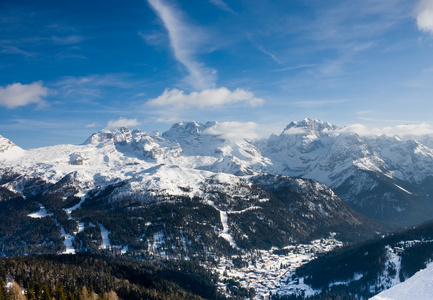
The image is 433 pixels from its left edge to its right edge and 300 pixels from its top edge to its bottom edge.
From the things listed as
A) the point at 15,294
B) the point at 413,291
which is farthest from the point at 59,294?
the point at 413,291

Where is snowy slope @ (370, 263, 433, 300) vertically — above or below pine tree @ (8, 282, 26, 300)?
above

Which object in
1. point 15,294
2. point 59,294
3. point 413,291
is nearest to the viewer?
point 413,291

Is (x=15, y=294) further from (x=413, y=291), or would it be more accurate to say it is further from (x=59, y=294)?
(x=413, y=291)

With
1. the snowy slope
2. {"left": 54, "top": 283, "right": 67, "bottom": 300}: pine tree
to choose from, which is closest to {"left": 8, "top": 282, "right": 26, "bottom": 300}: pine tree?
{"left": 54, "top": 283, "right": 67, "bottom": 300}: pine tree

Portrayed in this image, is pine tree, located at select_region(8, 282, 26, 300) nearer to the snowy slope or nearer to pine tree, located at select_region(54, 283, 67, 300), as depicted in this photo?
pine tree, located at select_region(54, 283, 67, 300)

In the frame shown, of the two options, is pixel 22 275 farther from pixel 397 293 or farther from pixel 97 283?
pixel 397 293

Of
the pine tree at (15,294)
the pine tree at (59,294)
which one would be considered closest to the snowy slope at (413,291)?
the pine tree at (59,294)

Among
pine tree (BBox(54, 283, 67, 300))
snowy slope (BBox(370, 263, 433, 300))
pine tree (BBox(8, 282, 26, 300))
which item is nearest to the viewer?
snowy slope (BBox(370, 263, 433, 300))

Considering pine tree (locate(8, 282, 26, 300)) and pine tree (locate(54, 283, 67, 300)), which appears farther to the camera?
pine tree (locate(54, 283, 67, 300))

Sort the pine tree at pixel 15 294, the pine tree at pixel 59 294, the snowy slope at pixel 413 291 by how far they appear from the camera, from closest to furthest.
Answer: the snowy slope at pixel 413 291 < the pine tree at pixel 15 294 < the pine tree at pixel 59 294

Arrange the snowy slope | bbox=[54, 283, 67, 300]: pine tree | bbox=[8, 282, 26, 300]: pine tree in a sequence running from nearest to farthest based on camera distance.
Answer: the snowy slope → bbox=[8, 282, 26, 300]: pine tree → bbox=[54, 283, 67, 300]: pine tree

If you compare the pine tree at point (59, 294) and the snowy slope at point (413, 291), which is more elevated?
the snowy slope at point (413, 291)

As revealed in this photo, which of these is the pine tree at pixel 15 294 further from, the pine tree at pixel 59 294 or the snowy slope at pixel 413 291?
the snowy slope at pixel 413 291
